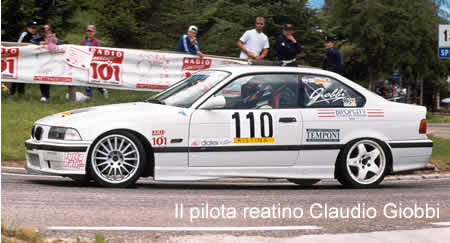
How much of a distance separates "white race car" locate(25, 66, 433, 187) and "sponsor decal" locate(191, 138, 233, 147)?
1 centimetres

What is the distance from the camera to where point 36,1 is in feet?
79.1

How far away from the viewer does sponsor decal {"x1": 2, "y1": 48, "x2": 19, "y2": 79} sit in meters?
15.7

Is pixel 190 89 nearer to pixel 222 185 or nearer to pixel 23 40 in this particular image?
pixel 222 185

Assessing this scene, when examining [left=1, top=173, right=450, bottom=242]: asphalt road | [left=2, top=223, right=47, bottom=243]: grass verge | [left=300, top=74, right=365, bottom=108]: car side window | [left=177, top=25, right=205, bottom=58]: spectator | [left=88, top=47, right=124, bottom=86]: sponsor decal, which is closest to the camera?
[left=2, top=223, right=47, bottom=243]: grass verge

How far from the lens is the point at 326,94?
32.6ft

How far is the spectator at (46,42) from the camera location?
52.1 ft

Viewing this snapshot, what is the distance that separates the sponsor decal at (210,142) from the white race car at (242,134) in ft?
0.04

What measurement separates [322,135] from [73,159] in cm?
297

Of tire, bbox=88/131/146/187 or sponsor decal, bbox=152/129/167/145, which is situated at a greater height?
sponsor decal, bbox=152/129/167/145

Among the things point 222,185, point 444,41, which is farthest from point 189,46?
point 222,185

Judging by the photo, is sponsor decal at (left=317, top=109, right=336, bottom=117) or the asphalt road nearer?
the asphalt road

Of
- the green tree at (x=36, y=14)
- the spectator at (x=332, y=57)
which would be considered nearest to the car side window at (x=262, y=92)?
the spectator at (x=332, y=57)

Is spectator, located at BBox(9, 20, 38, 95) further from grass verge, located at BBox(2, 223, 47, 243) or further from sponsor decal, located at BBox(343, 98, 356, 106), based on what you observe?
grass verge, located at BBox(2, 223, 47, 243)

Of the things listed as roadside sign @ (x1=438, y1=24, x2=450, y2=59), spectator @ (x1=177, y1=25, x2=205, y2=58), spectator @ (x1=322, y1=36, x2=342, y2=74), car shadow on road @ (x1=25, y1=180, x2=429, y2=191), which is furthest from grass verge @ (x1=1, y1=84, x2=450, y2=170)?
car shadow on road @ (x1=25, y1=180, x2=429, y2=191)
